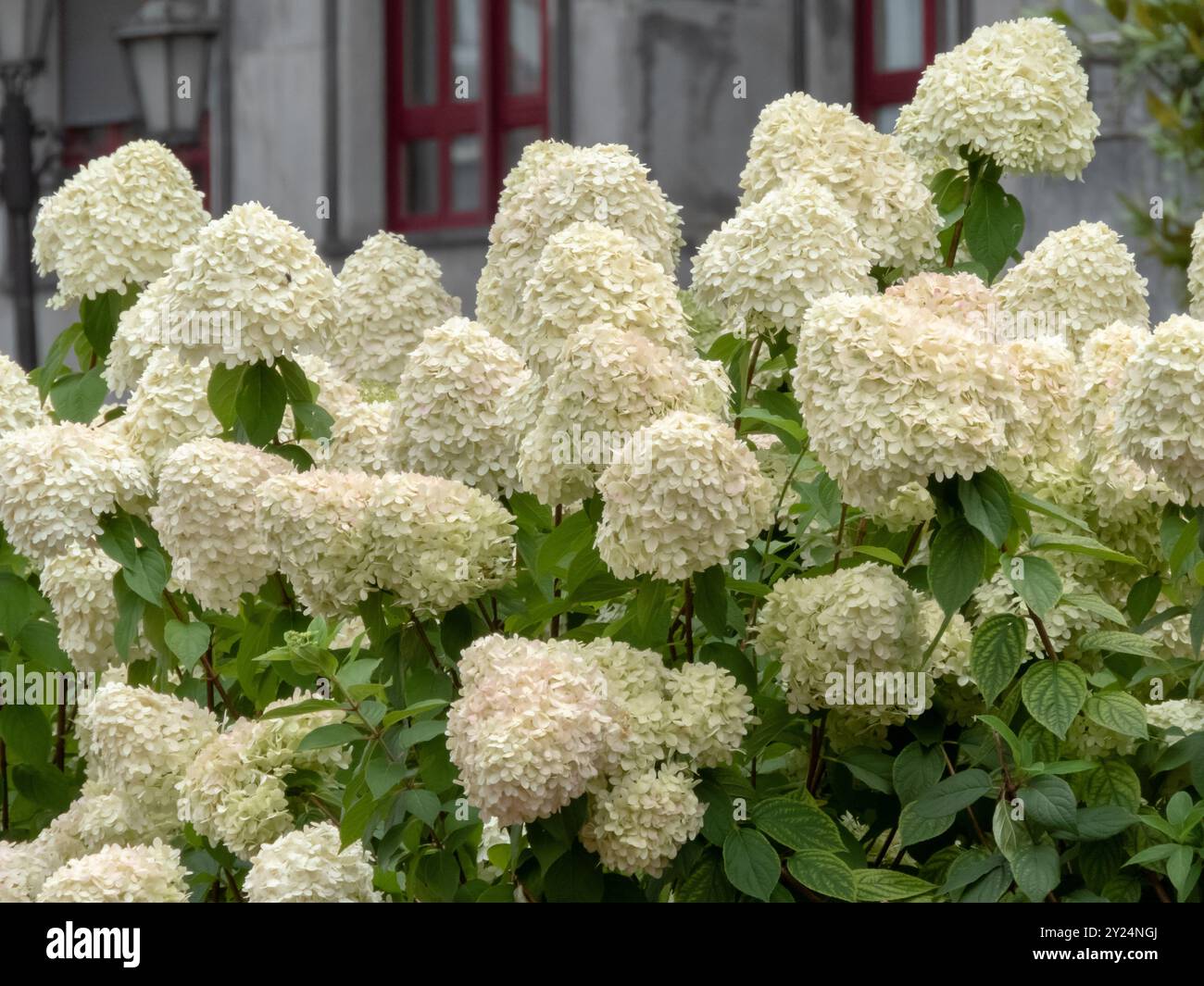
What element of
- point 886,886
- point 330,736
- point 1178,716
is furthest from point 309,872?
point 1178,716

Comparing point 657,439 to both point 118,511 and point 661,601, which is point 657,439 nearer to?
point 661,601

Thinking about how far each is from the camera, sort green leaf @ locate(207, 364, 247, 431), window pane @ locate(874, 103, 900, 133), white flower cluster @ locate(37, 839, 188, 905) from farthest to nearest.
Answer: window pane @ locate(874, 103, 900, 133) → green leaf @ locate(207, 364, 247, 431) → white flower cluster @ locate(37, 839, 188, 905)

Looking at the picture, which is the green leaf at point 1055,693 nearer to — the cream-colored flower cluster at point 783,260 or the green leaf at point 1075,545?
the green leaf at point 1075,545

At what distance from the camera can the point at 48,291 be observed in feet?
56.2

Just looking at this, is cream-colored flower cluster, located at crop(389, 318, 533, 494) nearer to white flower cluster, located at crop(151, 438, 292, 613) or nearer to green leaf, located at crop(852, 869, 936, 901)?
white flower cluster, located at crop(151, 438, 292, 613)

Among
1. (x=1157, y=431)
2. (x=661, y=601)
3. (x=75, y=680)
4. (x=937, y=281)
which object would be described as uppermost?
(x=937, y=281)

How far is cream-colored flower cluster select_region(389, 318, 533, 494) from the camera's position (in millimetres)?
2555

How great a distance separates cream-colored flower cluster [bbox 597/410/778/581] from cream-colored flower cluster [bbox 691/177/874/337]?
0.37m

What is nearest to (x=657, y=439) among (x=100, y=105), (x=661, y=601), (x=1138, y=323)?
(x=661, y=601)

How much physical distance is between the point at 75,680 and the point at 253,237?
1.02 m

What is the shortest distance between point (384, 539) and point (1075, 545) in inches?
33.0

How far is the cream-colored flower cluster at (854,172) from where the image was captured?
2.90 m

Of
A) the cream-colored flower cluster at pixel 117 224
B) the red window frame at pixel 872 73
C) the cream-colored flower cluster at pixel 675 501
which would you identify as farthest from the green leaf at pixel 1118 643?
A: the red window frame at pixel 872 73

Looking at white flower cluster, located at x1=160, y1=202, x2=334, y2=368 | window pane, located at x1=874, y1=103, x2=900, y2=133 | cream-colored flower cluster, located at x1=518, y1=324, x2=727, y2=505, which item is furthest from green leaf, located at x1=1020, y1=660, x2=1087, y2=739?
window pane, located at x1=874, y1=103, x2=900, y2=133
